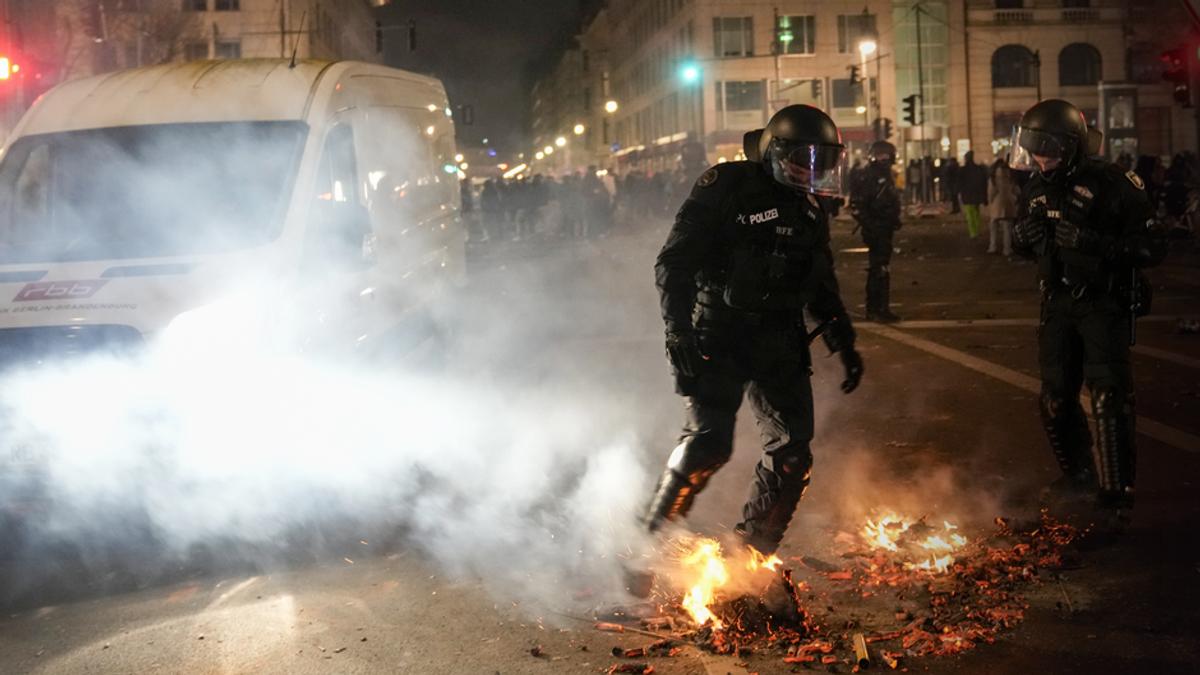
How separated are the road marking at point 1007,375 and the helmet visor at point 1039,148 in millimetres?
1721

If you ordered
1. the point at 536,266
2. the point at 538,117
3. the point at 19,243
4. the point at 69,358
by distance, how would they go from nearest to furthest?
the point at 69,358, the point at 19,243, the point at 536,266, the point at 538,117

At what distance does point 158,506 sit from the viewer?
5473 mm

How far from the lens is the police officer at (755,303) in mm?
3965

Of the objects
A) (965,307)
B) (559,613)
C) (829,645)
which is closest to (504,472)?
(559,613)

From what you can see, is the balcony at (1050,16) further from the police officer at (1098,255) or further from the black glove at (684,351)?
the black glove at (684,351)

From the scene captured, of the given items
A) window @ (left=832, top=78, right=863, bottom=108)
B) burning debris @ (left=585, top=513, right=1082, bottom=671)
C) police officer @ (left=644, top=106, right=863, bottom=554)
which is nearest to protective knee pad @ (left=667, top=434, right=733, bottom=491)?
police officer @ (left=644, top=106, right=863, bottom=554)

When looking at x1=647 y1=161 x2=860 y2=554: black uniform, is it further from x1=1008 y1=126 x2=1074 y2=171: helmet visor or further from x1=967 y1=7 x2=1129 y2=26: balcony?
x1=967 y1=7 x2=1129 y2=26: balcony

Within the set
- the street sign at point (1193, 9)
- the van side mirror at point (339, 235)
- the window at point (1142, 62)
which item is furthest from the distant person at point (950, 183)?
the van side mirror at point (339, 235)

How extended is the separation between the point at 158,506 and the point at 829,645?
330cm

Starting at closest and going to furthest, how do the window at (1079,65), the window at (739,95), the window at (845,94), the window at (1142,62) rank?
the window at (1142,62)
the window at (739,95)
the window at (845,94)
the window at (1079,65)

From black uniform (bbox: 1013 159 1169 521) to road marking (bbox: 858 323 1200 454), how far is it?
1.27 meters

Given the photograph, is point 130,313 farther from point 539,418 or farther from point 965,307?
point 965,307

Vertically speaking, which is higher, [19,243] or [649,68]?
[649,68]

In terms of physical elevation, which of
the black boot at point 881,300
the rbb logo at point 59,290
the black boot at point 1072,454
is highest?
the rbb logo at point 59,290
